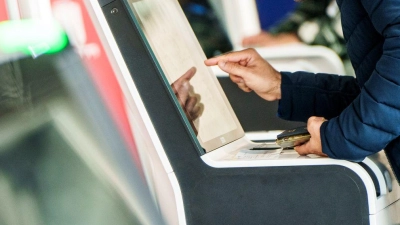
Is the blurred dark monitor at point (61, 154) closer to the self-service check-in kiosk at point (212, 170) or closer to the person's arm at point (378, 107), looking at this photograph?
the self-service check-in kiosk at point (212, 170)

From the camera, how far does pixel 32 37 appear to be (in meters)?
1.30

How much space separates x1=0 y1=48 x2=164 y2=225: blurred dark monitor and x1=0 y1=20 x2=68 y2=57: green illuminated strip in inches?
1.0

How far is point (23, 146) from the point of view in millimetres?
1230

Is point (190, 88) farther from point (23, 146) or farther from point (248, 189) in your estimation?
point (23, 146)

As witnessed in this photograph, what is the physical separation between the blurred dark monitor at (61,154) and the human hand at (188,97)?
7.0 inches

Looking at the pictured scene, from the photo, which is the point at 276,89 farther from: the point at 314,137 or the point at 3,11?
the point at 3,11

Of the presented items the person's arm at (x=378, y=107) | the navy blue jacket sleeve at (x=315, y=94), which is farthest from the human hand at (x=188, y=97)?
the person's arm at (x=378, y=107)

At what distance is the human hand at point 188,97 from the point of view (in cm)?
129

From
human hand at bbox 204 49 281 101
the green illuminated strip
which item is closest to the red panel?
the green illuminated strip

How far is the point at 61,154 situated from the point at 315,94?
68cm

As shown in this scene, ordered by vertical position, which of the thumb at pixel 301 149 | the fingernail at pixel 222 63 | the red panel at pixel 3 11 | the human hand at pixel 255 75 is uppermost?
the red panel at pixel 3 11

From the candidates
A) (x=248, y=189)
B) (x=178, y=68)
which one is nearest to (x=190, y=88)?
(x=178, y=68)

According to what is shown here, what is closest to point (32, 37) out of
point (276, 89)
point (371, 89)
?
point (276, 89)

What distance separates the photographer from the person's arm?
1015 mm
